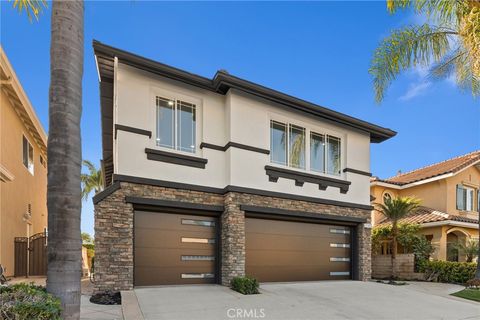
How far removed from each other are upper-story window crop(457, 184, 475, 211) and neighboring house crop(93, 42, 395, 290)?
Result: 968cm

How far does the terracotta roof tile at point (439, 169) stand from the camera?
64.8 feet

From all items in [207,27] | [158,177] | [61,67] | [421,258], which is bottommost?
[421,258]

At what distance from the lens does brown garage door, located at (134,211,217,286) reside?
978cm

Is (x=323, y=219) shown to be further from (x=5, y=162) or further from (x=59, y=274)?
(x=5, y=162)

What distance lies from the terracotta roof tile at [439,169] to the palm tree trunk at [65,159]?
18199 mm

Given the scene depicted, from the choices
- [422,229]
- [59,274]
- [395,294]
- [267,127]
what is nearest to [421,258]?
[422,229]

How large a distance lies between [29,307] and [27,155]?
16.0 m

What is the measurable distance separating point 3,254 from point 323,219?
39.3 ft

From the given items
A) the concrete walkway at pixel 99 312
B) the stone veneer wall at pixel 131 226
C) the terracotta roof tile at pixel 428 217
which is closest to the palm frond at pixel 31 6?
the stone veneer wall at pixel 131 226

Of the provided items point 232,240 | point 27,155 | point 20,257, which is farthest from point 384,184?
point 27,155

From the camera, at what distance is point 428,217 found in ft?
Result: 59.8

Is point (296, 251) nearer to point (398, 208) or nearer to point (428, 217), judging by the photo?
point (398, 208)

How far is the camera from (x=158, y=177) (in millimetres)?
10047

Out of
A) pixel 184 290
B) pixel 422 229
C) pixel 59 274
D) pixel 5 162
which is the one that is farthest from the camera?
pixel 422 229
